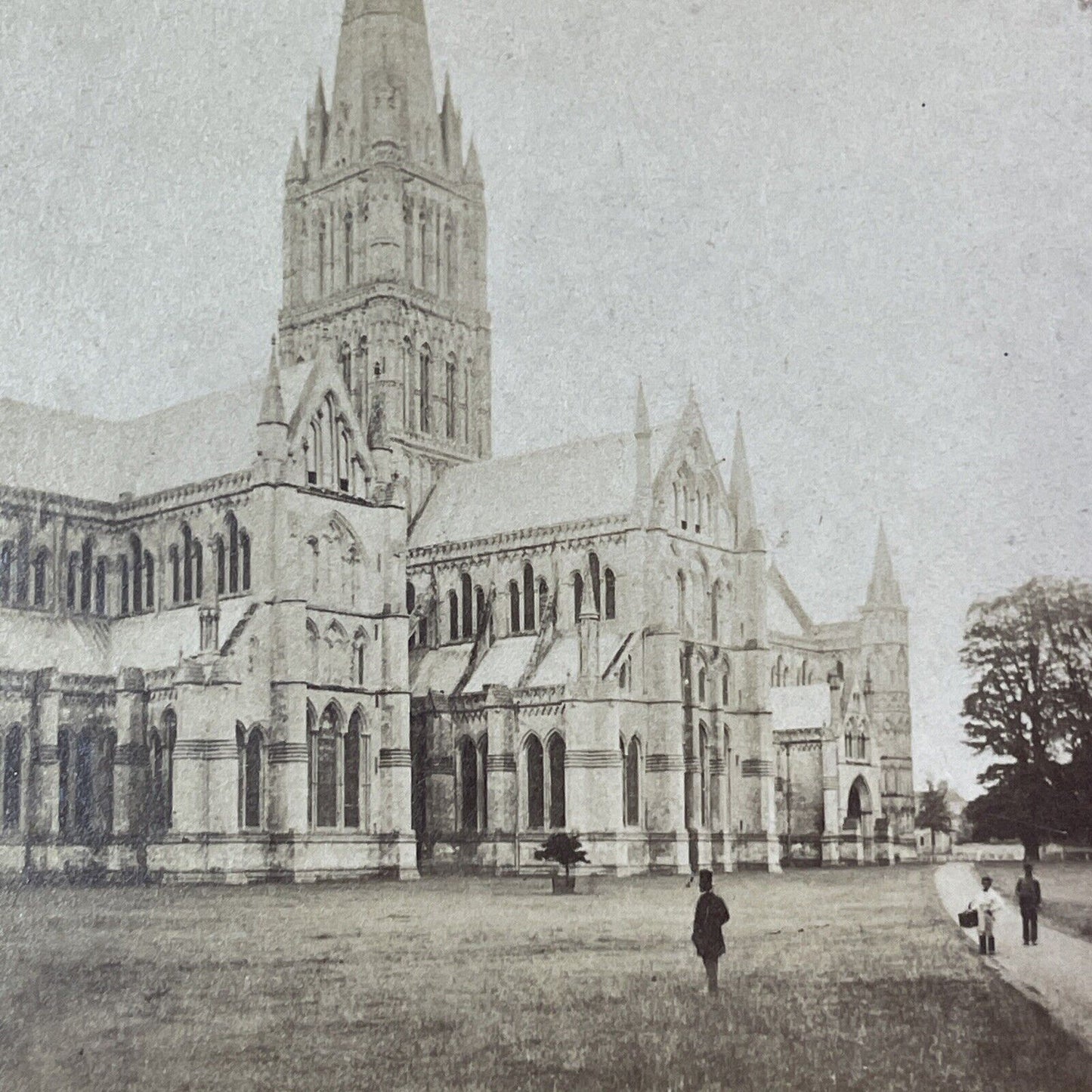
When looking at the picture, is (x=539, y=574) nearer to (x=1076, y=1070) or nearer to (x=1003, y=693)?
(x=1003, y=693)

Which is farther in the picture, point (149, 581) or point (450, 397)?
point (450, 397)

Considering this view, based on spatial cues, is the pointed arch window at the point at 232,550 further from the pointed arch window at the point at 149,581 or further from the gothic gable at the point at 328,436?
the pointed arch window at the point at 149,581

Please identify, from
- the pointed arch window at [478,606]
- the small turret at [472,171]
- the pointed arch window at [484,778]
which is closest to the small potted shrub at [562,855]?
the pointed arch window at [484,778]

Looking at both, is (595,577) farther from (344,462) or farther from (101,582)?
(101,582)

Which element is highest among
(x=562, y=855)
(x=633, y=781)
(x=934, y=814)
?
(x=633, y=781)

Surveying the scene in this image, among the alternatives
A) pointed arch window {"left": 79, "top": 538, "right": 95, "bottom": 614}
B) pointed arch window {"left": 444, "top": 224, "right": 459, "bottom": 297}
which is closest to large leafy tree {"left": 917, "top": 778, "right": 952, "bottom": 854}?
pointed arch window {"left": 79, "top": 538, "right": 95, "bottom": 614}

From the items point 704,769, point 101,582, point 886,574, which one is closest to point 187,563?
point 101,582

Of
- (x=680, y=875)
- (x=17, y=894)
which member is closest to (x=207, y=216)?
(x=17, y=894)

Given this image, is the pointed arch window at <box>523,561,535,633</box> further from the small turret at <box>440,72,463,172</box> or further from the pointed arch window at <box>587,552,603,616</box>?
the small turret at <box>440,72,463,172</box>
